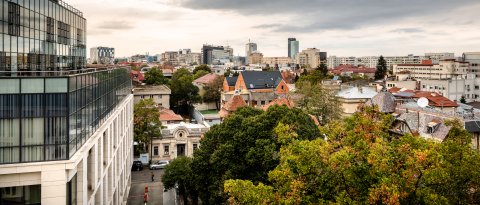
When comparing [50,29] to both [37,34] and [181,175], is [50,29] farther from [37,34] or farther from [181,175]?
[181,175]

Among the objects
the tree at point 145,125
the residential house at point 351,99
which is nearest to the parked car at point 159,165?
the tree at point 145,125

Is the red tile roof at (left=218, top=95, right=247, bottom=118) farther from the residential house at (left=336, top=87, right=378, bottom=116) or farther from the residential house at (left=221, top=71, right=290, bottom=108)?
the residential house at (left=221, top=71, right=290, bottom=108)

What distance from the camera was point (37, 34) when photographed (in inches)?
1775

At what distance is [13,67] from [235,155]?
21.9m

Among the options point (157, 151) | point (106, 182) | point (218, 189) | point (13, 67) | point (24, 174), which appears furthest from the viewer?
point (157, 151)

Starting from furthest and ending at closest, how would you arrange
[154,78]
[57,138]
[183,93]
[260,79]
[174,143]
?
1. [154,78]
2. [260,79]
3. [183,93]
4. [174,143]
5. [57,138]

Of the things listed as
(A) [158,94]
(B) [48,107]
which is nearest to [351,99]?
(A) [158,94]

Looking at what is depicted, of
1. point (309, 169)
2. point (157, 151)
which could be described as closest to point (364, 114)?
point (309, 169)

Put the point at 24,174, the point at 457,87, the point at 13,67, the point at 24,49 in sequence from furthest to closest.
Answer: the point at 457,87 < the point at 24,49 < the point at 13,67 < the point at 24,174

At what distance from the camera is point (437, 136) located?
40125 mm

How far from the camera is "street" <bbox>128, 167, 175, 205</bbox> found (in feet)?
141

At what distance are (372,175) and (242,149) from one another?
17768 millimetres

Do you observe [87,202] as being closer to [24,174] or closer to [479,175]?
[24,174]

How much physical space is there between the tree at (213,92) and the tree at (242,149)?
6207 cm
